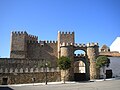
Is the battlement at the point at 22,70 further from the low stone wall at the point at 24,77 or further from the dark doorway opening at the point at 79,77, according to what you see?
the dark doorway opening at the point at 79,77

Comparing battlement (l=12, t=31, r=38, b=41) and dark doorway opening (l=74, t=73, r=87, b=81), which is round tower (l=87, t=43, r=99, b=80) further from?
Answer: battlement (l=12, t=31, r=38, b=41)

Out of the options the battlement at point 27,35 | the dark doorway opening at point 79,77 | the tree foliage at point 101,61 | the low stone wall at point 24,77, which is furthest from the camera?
the battlement at point 27,35

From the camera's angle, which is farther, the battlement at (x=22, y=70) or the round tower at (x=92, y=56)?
the round tower at (x=92, y=56)

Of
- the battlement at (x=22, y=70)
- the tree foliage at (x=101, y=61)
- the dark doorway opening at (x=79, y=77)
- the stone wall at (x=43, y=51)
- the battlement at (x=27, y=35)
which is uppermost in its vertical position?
the battlement at (x=27, y=35)

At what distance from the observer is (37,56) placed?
4406 cm

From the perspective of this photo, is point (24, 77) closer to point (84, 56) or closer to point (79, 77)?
point (79, 77)

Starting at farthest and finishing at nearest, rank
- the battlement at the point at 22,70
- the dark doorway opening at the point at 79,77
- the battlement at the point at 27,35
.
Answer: the battlement at the point at 27,35
the dark doorway opening at the point at 79,77
the battlement at the point at 22,70

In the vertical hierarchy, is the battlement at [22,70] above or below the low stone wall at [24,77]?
above

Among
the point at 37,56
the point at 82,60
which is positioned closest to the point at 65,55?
the point at 82,60

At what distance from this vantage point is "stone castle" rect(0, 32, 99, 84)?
32500 millimetres

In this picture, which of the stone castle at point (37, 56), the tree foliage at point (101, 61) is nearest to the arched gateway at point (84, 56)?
the stone castle at point (37, 56)

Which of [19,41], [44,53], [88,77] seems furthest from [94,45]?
Result: [19,41]

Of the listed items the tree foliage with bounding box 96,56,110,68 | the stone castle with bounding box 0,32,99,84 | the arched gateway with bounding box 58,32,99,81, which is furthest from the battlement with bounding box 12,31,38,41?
the tree foliage with bounding box 96,56,110,68

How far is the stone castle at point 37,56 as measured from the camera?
3250 cm
